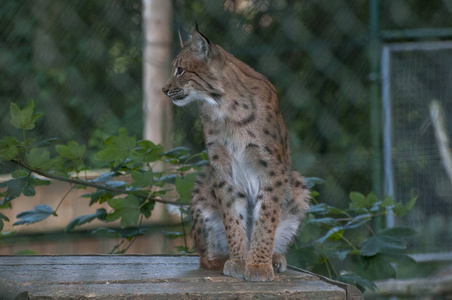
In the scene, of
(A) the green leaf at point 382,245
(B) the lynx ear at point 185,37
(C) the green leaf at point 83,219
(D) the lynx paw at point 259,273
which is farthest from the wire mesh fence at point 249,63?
(D) the lynx paw at point 259,273

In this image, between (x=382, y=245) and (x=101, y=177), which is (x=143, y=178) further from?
(x=382, y=245)

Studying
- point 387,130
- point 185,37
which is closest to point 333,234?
point 387,130

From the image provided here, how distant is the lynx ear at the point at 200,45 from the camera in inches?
77.8

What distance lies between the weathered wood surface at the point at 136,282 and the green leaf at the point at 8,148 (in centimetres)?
32

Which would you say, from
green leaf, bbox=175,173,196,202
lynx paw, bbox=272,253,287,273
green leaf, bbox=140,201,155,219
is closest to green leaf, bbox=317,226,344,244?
lynx paw, bbox=272,253,287,273

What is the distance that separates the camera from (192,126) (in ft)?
8.36

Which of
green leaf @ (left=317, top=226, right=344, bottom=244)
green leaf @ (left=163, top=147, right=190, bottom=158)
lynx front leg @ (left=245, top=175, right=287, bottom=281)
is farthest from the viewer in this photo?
green leaf @ (left=317, top=226, right=344, bottom=244)

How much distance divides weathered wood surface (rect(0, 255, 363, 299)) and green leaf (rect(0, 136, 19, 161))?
12.6 inches

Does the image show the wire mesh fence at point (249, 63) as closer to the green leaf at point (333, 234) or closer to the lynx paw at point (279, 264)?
the green leaf at point (333, 234)

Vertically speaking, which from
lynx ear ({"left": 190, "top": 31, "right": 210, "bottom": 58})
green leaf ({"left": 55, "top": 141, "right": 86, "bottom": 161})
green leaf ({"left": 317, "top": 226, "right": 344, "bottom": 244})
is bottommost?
green leaf ({"left": 317, "top": 226, "right": 344, "bottom": 244})

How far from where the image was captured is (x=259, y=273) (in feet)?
6.09

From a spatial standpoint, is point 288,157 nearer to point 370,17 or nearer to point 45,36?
point 45,36

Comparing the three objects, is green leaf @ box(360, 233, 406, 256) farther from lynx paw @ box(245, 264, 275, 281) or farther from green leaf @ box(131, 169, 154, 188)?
green leaf @ box(131, 169, 154, 188)

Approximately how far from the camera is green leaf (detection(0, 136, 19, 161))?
1992 mm
